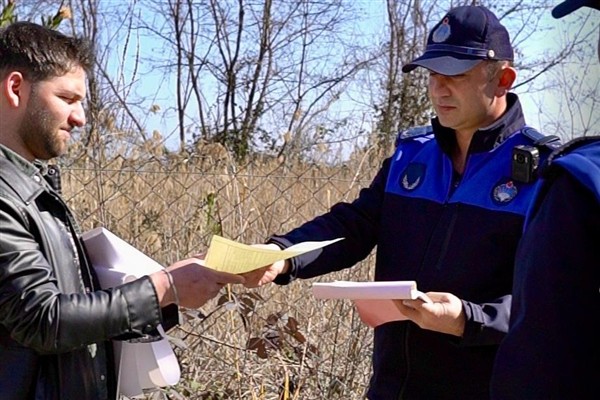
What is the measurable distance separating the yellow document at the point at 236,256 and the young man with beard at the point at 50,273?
6 centimetres

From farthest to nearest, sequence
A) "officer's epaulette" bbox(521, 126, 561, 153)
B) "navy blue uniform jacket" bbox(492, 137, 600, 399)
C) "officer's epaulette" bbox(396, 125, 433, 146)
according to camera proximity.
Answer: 1. "officer's epaulette" bbox(396, 125, 433, 146)
2. "officer's epaulette" bbox(521, 126, 561, 153)
3. "navy blue uniform jacket" bbox(492, 137, 600, 399)

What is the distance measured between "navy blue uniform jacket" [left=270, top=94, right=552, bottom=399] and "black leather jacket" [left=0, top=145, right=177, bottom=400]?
663 mm

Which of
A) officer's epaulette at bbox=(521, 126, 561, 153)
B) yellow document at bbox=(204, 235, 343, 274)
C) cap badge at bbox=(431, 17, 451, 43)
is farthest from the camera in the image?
cap badge at bbox=(431, 17, 451, 43)

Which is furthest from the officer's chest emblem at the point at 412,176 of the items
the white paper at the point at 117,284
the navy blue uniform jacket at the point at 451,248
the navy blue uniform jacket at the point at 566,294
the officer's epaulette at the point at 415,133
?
the navy blue uniform jacket at the point at 566,294

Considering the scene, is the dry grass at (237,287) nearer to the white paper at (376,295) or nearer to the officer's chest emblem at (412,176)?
the officer's chest emblem at (412,176)

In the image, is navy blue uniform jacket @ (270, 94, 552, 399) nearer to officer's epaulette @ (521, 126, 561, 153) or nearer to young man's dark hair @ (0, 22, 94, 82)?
officer's epaulette @ (521, 126, 561, 153)

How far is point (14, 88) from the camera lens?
2.03m

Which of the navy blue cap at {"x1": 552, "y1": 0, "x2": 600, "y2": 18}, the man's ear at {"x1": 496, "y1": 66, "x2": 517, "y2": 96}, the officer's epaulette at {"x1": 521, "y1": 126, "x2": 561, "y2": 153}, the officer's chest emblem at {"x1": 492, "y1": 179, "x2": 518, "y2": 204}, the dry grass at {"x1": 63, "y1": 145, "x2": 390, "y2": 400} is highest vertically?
the man's ear at {"x1": 496, "y1": 66, "x2": 517, "y2": 96}

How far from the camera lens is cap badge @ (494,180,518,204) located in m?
2.15

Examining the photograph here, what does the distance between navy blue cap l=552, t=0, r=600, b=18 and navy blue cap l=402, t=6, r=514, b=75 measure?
104 cm

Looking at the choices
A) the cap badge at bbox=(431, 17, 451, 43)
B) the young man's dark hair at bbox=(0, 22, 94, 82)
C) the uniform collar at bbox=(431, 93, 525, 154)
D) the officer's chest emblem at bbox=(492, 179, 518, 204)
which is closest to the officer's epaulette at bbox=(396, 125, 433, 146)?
Answer: the uniform collar at bbox=(431, 93, 525, 154)

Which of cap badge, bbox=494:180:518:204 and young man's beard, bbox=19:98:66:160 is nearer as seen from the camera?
young man's beard, bbox=19:98:66:160

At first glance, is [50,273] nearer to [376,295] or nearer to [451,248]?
[376,295]

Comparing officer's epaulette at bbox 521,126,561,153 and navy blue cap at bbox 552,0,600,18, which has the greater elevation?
navy blue cap at bbox 552,0,600,18
